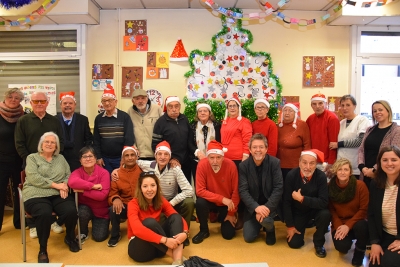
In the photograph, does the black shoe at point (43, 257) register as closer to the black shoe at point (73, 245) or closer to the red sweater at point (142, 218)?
the black shoe at point (73, 245)

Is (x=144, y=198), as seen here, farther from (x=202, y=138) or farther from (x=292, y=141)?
(x=292, y=141)

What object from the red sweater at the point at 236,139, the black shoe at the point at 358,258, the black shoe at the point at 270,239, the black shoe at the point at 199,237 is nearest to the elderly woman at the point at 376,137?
the black shoe at the point at 358,258

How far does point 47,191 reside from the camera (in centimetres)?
314

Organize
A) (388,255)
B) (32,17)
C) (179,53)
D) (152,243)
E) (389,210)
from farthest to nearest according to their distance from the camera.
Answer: (179,53) → (32,17) → (152,243) → (389,210) → (388,255)

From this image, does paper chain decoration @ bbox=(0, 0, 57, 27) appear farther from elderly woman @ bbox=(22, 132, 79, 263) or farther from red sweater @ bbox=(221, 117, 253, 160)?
red sweater @ bbox=(221, 117, 253, 160)

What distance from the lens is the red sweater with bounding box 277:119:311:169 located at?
12.3 feet

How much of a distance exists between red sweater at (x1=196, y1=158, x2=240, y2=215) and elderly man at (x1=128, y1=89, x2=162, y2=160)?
2.59ft

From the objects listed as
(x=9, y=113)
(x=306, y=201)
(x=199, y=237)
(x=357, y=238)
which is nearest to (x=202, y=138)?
(x=199, y=237)

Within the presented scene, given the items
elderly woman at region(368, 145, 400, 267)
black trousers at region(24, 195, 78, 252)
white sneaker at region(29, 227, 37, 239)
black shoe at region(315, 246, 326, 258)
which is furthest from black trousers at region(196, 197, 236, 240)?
white sneaker at region(29, 227, 37, 239)

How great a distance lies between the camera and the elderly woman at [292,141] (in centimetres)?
376

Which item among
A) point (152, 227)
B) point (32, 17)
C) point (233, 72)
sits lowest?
point (152, 227)

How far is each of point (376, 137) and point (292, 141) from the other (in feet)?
2.76

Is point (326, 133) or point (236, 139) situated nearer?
point (326, 133)

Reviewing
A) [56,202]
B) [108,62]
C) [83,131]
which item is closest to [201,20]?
[108,62]
